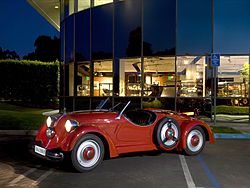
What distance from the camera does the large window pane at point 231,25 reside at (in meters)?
14.9

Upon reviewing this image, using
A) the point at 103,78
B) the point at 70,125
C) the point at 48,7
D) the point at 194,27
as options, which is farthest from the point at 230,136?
the point at 48,7

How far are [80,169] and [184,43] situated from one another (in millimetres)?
10079

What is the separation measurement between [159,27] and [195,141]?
867cm

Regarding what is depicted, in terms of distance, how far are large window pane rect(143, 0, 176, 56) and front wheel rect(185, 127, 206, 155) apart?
7.73 m

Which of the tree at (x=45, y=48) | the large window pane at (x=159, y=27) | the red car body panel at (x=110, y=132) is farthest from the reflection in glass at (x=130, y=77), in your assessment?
the tree at (x=45, y=48)

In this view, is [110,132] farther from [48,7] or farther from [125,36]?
[48,7]

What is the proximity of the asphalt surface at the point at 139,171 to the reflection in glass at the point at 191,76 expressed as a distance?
6.61 meters

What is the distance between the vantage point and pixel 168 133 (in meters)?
7.56

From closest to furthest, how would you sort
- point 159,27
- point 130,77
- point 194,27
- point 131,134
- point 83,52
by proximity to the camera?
point 131,134
point 194,27
point 159,27
point 130,77
point 83,52

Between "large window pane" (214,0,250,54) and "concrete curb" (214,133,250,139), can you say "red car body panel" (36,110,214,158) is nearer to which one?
"concrete curb" (214,133,250,139)

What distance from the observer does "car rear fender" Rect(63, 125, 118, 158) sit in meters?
6.37

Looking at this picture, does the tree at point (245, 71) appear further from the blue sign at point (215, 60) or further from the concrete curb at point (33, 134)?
the concrete curb at point (33, 134)

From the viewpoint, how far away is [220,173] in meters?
6.47

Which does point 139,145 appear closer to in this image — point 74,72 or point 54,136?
point 54,136
